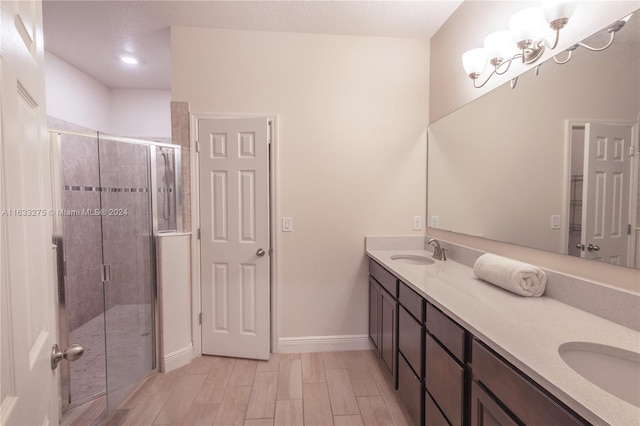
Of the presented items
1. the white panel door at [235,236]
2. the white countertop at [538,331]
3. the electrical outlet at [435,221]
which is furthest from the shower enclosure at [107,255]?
the electrical outlet at [435,221]

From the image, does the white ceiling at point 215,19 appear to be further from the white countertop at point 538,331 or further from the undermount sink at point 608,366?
the undermount sink at point 608,366

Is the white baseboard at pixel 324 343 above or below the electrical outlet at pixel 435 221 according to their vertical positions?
below

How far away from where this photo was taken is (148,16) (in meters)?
2.22

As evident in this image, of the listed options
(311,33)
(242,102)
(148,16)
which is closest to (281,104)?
(242,102)

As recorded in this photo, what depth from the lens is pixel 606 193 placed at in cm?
114

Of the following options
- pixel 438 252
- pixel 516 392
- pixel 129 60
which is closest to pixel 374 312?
pixel 438 252

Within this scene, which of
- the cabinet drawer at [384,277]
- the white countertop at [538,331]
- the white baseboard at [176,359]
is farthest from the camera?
the white baseboard at [176,359]

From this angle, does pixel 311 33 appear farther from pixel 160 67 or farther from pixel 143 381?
pixel 143 381

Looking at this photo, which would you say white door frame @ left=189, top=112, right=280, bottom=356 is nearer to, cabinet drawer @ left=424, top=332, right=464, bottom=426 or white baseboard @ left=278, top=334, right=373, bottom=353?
white baseboard @ left=278, top=334, right=373, bottom=353

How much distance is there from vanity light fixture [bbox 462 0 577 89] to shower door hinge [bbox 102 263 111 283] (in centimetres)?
275

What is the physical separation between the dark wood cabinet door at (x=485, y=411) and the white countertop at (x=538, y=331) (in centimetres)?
19

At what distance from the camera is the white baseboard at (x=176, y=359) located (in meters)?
2.24

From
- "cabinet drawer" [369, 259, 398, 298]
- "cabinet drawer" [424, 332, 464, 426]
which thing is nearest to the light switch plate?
"cabinet drawer" [369, 259, 398, 298]

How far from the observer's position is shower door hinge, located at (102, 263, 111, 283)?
1958 millimetres
